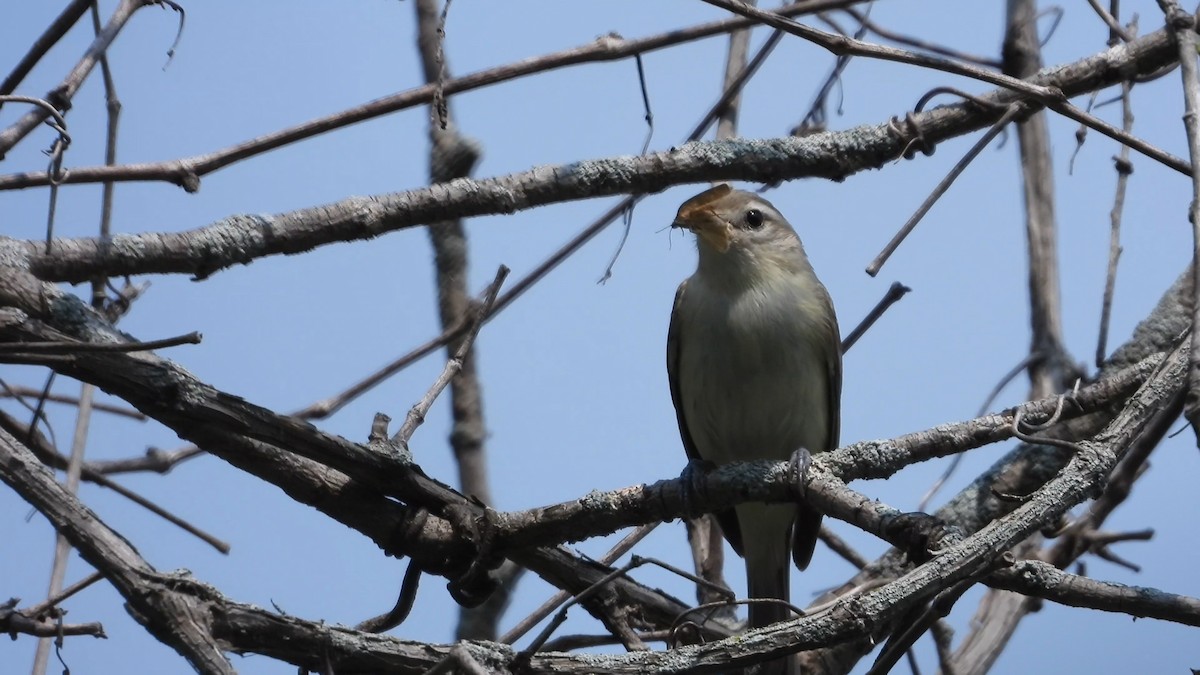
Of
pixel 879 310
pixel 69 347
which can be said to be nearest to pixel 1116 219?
pixel 879 310

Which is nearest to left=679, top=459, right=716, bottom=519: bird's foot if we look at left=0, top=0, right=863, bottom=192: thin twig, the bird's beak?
left=0, top=0, right=863, bottom=192: thin twig

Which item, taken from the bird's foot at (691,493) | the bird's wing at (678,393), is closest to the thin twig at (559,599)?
the bird's foot at (691,493)

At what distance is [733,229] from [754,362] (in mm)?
501

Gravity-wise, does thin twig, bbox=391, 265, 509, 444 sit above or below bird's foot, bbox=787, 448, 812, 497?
above

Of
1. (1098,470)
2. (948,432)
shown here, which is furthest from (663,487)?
(1098,470)

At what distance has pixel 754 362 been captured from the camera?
14.4 ft

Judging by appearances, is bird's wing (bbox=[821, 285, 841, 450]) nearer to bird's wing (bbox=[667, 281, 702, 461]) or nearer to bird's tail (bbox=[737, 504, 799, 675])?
bird's tail (bbox=[737, 504, 799, 675])

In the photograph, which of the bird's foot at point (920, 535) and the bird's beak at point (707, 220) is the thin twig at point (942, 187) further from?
the bird's beak at point (707, 220)

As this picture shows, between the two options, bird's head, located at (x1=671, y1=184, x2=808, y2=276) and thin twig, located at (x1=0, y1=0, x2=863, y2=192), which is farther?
bird's head, located at (x1=671, y1=184, x2=808, y2=276)

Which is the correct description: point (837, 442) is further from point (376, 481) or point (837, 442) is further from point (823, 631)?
point (823, 631)

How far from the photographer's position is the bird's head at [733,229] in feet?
14.5

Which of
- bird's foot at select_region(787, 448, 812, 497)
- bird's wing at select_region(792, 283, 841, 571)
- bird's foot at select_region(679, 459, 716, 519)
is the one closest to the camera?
bird's foot at select_region(787, 448, 812, 497)

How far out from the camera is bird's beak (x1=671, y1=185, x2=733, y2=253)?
4.38m

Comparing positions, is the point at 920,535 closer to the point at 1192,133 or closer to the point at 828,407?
the point at 1192,133
